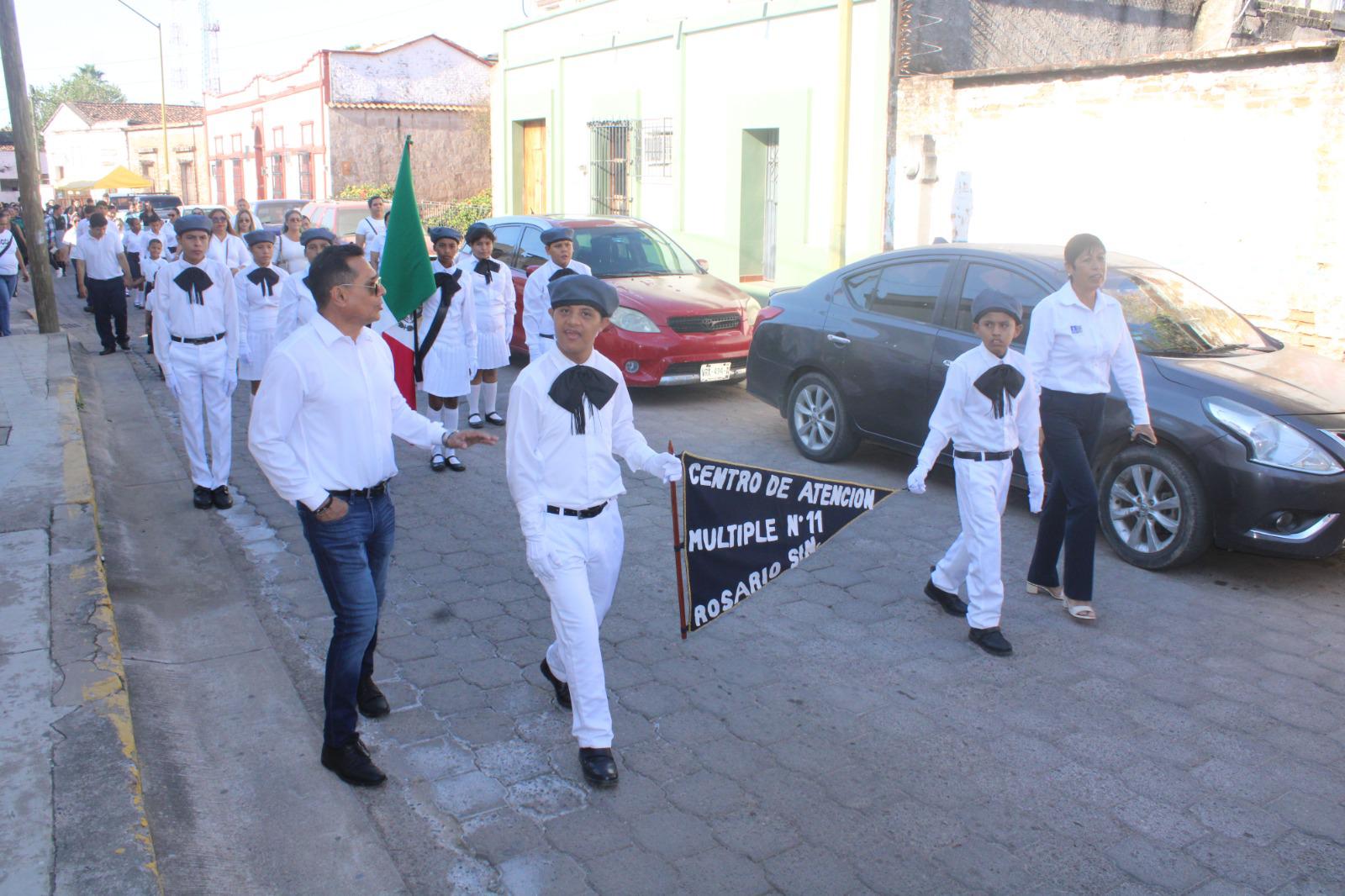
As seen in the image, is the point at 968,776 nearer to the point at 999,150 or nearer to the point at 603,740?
the point at 603,740

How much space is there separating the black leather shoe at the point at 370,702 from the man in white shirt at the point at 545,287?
485 cm

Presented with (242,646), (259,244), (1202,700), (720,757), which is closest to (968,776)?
(720,757)

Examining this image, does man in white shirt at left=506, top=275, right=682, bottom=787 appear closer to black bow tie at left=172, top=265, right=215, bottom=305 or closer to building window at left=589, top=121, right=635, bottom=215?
black bow tie at left=172, top=265, right=215, bottom=305

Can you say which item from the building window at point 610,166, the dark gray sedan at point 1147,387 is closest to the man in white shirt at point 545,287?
the dark gray sedan at point 1147,387

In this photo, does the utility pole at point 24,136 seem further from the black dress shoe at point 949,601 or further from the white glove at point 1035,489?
the white glove at point 1035,489

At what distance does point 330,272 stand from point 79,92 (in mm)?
116843

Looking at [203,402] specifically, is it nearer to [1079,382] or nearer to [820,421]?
[820,421]

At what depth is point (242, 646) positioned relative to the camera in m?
5.29

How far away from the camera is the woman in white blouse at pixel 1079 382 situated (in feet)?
18.2

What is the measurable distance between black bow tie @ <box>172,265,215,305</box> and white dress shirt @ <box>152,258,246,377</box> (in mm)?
17

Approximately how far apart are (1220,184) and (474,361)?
7148mm

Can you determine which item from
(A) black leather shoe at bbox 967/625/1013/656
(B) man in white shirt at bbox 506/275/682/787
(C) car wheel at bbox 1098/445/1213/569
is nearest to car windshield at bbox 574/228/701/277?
(C) car wheel at bbox 1098/445/1213/569

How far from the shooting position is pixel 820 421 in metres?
8.52

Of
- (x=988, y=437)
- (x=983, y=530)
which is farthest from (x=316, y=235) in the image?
(x=983, y=530)
